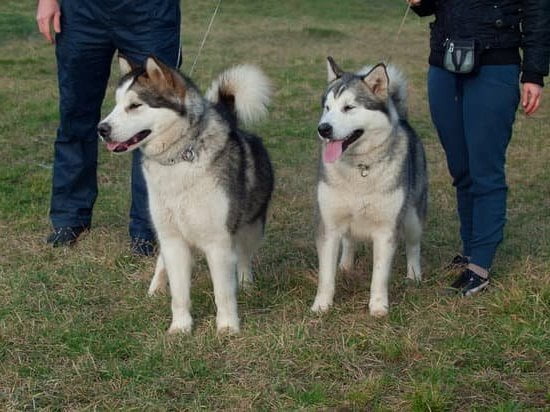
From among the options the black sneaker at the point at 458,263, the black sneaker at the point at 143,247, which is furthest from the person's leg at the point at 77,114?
the black sneaker at the point at 458,263

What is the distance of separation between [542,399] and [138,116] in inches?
76.4

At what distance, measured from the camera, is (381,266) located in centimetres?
388

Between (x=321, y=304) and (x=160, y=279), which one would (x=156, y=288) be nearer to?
(x=160, y=279)

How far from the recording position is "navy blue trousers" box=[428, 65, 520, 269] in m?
3.77

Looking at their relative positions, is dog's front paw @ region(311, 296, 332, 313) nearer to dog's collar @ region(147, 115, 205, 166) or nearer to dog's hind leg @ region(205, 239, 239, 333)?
dog's hind leg @ region(205, 239, 239, 333)

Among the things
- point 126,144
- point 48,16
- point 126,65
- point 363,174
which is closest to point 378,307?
point 363,174

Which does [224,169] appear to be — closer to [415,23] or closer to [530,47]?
[530,47]

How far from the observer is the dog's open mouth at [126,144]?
344 cm

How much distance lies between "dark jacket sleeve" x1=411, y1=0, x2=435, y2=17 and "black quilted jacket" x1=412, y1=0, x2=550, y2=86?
221 mm

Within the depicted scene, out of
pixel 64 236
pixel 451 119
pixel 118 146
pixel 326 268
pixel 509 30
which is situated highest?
pixel 509 30

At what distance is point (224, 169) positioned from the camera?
3619mm

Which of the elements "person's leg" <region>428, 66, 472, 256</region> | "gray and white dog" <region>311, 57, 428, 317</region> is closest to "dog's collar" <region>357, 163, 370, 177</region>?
"gray and white dog" <region>311, 57, 428, 317</region>

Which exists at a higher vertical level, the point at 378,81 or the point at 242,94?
the point at 378,81

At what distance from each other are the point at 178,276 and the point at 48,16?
191 centimetres
